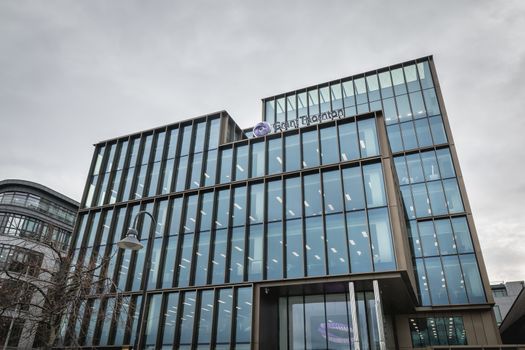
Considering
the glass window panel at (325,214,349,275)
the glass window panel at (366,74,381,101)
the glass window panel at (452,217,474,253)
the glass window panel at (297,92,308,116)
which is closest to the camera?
the glass window panel at (325,214,349,275)

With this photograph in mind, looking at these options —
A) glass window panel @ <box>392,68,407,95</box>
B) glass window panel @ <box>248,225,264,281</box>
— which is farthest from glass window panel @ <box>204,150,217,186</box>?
glass window panel @ <box>392,68,407,95</box>

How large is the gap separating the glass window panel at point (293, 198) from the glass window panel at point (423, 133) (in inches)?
660

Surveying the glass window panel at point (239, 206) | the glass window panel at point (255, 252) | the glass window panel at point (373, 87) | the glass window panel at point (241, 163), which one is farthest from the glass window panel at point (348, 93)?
the glass window panel at point (255, 252)

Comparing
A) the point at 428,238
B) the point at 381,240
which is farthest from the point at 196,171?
the point at 428,238

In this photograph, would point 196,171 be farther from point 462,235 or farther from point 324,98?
point 462,235

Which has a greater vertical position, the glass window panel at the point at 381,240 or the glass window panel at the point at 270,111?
the glass window panel at the point at 270,111

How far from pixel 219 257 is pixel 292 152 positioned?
10.1m

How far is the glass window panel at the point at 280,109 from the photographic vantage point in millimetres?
47422

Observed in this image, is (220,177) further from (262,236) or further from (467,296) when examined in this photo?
(467,296)

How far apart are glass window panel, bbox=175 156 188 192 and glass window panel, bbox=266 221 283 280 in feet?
33.1

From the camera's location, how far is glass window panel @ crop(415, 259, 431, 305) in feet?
105

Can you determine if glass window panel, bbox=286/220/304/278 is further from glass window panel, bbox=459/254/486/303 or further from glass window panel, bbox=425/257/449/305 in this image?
glass window panel, bbox=459/254/486/303

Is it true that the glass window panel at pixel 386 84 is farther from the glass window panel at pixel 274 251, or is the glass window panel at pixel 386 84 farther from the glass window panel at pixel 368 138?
the glass window panel at pixel 274 251

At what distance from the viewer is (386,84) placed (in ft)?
142
